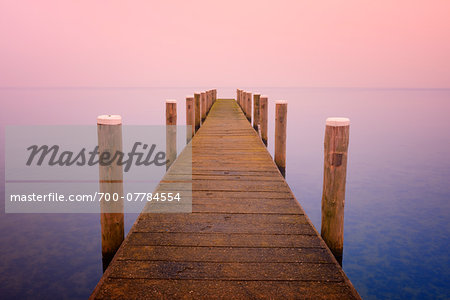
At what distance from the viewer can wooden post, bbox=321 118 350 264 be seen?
110 inches

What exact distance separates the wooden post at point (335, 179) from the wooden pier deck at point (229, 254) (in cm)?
14

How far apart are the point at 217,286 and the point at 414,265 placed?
6.71m

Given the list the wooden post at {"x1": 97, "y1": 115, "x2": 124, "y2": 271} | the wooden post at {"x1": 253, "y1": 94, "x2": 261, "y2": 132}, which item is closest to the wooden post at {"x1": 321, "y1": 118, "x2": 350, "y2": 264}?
the wooden post at {"x1": 97, "y1": 115, "x2": 124, "y2": 271}

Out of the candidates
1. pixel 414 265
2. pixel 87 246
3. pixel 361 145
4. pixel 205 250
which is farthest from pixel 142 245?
pixel 361 145

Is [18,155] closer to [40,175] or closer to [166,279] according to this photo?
[40,175]

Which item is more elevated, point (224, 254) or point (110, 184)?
point (110, 184)

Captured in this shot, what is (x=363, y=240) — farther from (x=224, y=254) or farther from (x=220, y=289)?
(x=220, y=289)

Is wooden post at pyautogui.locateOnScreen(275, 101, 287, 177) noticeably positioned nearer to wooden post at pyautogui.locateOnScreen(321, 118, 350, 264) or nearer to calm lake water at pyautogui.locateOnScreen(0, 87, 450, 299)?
calm lake water at pyautogui.locateOnScreen(0, 87, 450, 299)

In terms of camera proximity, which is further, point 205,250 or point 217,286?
point 205,250

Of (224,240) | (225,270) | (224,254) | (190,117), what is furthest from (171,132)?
(225,270)

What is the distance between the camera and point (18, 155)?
16.8 m

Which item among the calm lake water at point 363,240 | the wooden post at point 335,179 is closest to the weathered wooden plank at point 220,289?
the wooden post at point 335,179

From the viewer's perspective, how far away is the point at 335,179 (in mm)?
2854

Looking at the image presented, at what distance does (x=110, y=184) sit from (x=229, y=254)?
1111 millimetres
